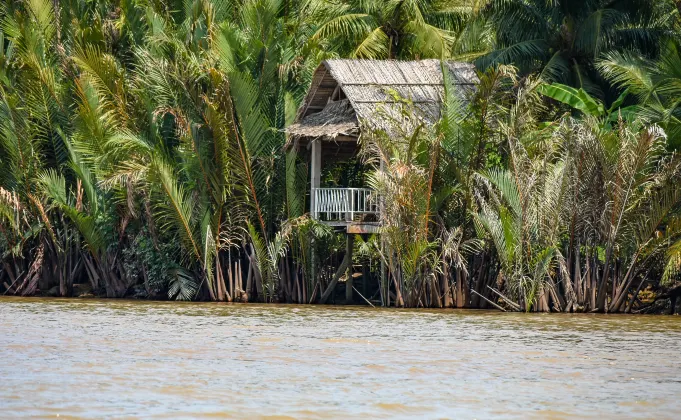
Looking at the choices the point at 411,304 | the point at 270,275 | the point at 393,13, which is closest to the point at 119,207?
the point at 270,275

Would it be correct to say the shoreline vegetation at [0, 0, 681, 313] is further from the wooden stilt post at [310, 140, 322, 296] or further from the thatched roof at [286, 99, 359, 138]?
the thatched roof at [286, 99, 359, 138]

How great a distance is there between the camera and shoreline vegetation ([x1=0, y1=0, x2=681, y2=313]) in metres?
19.6

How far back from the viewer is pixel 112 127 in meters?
23.5

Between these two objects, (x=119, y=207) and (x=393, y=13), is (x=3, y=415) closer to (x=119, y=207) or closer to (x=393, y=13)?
(x=119, y=207)

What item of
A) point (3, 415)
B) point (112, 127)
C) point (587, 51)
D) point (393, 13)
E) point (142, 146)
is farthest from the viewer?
point (393, 13)

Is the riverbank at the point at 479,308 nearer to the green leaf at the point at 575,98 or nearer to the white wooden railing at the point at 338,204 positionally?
the white wooden railing at the point at 338,204

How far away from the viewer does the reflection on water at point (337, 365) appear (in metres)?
9.38

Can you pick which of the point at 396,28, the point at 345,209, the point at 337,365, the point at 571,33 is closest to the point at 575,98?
the point at 571,33

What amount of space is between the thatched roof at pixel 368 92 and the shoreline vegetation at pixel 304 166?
496mm

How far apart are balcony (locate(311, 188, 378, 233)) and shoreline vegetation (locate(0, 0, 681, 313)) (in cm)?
32

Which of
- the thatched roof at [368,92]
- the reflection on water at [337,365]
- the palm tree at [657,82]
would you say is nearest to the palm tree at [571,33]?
the palm tree at [657,82]

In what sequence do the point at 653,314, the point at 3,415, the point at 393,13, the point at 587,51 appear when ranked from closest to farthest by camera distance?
the point at 3,415 → the point at 653,314 → the point at 587,51 → the point at 393,13

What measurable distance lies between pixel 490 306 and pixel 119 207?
805cm

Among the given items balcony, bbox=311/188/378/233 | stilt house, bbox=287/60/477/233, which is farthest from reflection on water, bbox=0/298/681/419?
stilt house, bbox=287/60/477/233
